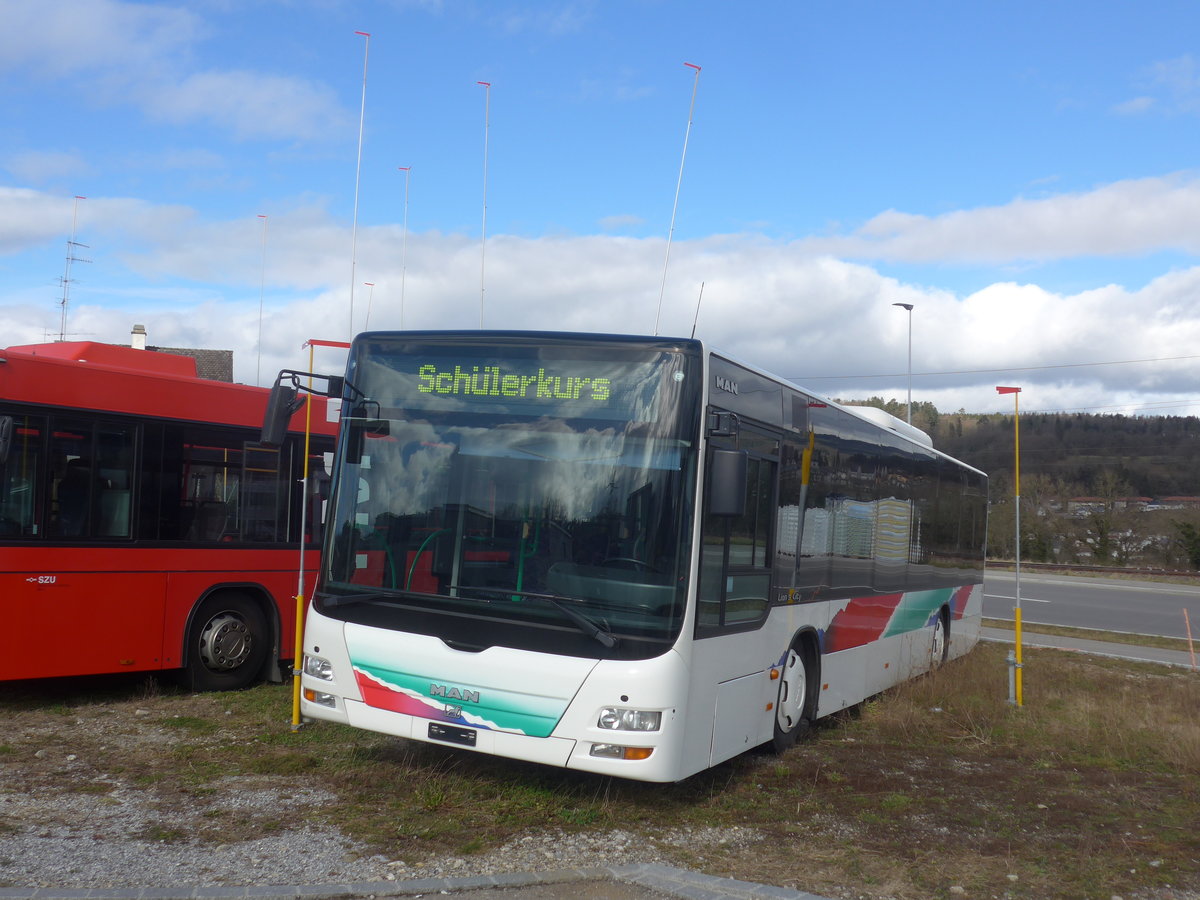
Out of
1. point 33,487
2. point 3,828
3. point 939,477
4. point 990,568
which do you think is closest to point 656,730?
point 3,828

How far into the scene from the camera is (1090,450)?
235 ft

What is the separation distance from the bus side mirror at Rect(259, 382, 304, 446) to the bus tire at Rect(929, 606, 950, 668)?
8.49 metres

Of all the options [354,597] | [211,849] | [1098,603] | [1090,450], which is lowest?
[1098,603]

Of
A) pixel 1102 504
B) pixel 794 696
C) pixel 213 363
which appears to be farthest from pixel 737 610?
pixel 1102 504

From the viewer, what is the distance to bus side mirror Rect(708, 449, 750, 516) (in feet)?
20.2

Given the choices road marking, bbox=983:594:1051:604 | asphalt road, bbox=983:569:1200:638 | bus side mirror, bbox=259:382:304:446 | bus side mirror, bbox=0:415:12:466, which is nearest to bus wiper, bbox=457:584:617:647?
bus side mirror, bbox=259:382:304:446

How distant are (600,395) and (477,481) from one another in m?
0.91

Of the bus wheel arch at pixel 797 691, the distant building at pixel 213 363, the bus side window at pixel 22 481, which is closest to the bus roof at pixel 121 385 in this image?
the bus side window at pixel 22 481

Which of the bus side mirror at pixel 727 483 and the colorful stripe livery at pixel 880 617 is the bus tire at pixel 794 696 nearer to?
the colorful stripe livery at pixel 880 617

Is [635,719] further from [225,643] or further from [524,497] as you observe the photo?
[225,643]

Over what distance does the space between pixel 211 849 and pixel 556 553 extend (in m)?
2.35

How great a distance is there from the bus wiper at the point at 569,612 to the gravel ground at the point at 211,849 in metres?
1.12

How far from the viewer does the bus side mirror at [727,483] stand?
243 inches

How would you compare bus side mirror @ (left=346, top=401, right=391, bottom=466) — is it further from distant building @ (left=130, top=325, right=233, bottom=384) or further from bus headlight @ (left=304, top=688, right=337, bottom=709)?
distant building @ (left=130, top=325, right=233, bottom=384)
